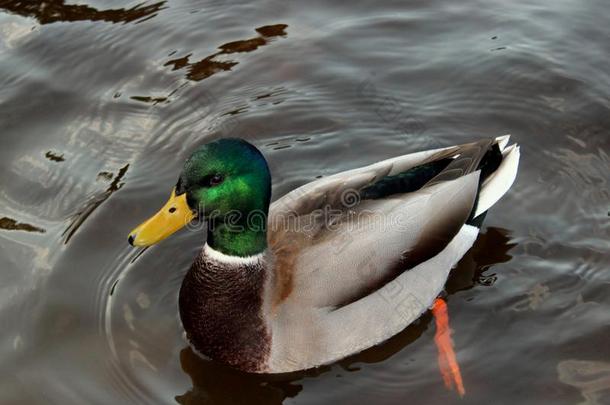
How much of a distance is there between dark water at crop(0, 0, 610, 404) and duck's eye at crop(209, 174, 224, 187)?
3.71 feet

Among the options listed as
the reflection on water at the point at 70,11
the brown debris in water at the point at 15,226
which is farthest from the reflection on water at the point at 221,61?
the brown debris in water at the point at 15,226

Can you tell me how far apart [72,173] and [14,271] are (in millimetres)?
963

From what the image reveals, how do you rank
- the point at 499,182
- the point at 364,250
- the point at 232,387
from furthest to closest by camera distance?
the point at 499,182, the point at 232,387, the point at 364,250

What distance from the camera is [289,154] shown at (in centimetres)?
639

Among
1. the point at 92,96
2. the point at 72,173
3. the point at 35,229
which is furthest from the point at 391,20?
the point at 35,229

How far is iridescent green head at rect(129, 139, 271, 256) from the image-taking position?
4375 millimetres

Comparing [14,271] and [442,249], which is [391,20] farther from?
[14,271]

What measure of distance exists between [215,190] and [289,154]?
6.54ft

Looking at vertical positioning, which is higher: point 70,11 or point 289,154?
point 70,11

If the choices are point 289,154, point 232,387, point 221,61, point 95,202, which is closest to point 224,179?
point 232,387

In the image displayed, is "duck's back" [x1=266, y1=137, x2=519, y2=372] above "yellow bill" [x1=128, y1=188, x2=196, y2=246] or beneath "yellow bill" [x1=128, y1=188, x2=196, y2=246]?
beneath

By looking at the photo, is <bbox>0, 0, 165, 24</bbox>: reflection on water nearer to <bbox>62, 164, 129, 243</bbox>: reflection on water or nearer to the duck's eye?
<bbox>62, 164, 129, 243</bbox>: reflection on water

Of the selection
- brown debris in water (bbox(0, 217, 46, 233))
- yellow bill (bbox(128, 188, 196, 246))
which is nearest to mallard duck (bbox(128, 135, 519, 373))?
yellow bill (bbox(128, 188, 196, 246))

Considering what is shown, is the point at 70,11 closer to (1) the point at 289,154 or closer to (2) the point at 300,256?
(1) the point at 289,154
